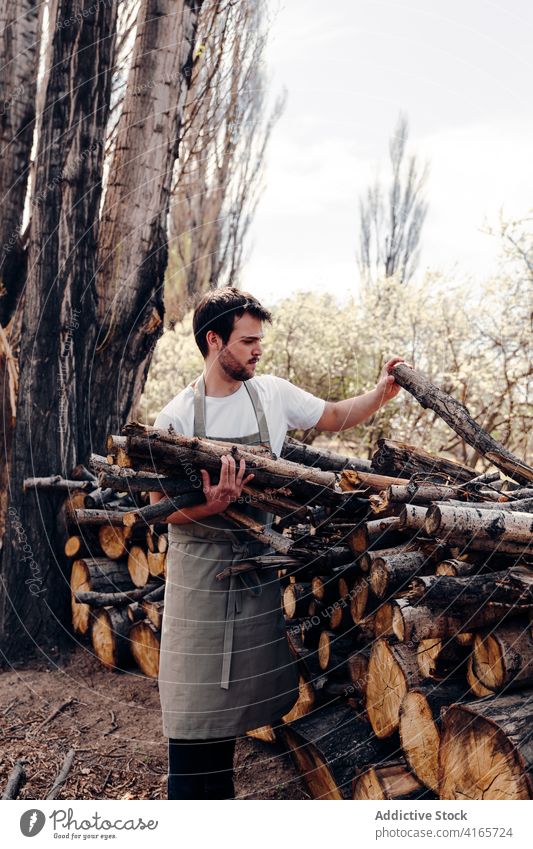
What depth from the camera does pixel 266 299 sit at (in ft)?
10.8

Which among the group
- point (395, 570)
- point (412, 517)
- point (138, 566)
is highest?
point (412, 517)

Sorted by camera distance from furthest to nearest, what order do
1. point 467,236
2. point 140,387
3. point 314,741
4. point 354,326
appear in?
point 354,326
point 140,387
point 467,236
point 314,741

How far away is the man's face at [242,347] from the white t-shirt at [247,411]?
0.10 meters

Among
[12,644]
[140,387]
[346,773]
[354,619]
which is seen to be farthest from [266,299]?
[12,644]

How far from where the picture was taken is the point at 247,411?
→ 235 cm

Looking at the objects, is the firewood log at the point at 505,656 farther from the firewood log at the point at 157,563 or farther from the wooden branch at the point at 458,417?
the firewood log at the point at 157,563

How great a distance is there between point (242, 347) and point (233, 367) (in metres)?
0.07

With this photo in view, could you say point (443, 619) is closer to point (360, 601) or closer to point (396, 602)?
point (396, 602)

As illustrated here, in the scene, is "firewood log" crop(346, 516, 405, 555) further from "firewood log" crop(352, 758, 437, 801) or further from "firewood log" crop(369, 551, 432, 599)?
"firewood log" crop(352, 758, 437, 801)

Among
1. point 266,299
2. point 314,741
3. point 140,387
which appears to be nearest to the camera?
point 314,741

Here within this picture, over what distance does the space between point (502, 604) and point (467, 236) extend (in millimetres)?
1694

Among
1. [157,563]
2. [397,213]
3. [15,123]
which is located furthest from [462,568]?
[15,123]
